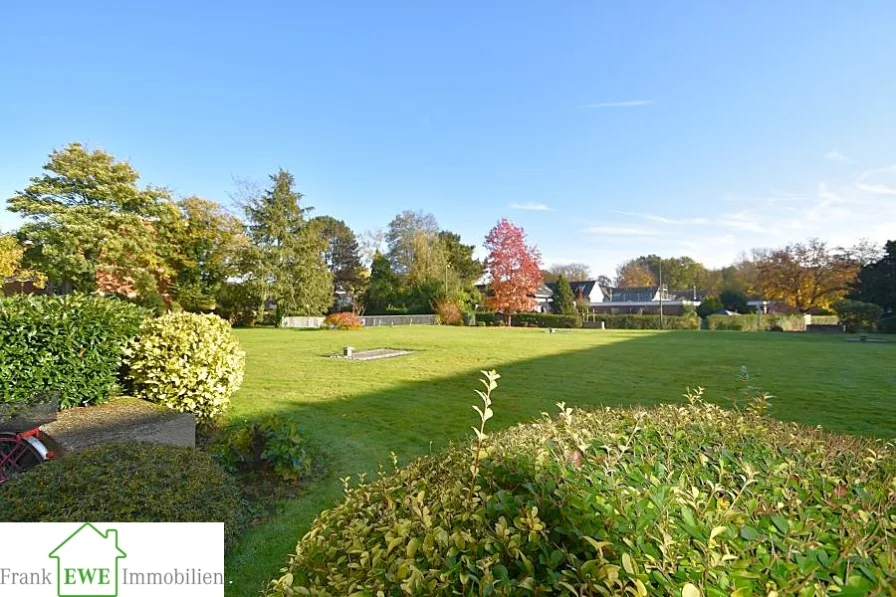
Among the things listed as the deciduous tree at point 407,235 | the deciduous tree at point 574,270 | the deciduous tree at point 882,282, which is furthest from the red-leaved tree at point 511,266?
the deciduous tree at point 574,270

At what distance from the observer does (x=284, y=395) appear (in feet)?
23.9

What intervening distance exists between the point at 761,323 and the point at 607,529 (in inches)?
1384

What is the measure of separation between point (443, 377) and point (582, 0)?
26.5 ft

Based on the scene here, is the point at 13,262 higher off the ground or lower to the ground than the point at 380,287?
higher

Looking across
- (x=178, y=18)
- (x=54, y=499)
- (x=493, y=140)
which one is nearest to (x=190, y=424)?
(x=54, y=499)

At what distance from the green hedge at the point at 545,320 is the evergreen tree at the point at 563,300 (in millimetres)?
3112

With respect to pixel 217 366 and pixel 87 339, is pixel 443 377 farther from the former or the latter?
pixel 87 339

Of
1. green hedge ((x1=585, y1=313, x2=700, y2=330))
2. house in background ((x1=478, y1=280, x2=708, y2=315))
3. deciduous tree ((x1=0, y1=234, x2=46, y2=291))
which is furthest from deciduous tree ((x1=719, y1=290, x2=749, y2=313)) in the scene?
deciduous tree ((x1=0, y1=234, x2=46, y2=291))

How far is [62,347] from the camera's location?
4148mm

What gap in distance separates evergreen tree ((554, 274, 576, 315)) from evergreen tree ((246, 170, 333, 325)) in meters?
21.0

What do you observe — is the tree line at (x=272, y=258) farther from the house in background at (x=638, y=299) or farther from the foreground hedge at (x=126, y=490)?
→ the foreground hedge at (x=126, y=490)

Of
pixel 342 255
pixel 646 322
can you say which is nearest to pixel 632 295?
pixel 646 322

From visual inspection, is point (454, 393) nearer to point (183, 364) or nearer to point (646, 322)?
point (183, 364)

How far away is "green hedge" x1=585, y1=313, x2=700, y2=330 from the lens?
104 ft
